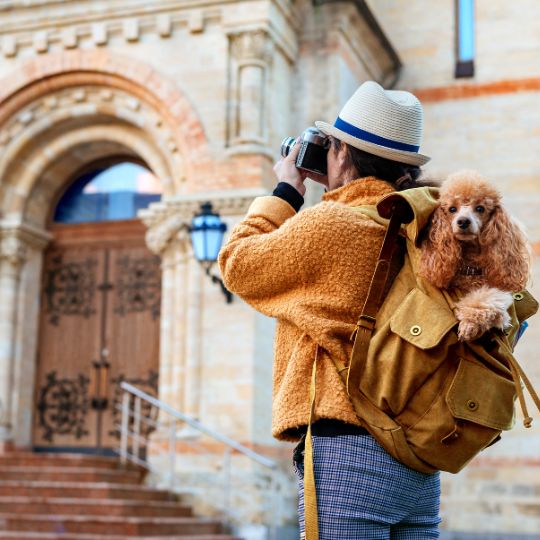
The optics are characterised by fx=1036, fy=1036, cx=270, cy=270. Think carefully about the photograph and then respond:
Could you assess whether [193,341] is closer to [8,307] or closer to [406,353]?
[8,307]

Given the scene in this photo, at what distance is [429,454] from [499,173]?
37.1ft

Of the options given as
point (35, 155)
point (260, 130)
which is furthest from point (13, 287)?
point (260, 130)

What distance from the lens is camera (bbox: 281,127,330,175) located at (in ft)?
8.73

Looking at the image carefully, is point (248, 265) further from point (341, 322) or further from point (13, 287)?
point (13, 287)

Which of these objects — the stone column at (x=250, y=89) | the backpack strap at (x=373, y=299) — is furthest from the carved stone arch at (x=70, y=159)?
the backpack strap at (x=373, y=299)

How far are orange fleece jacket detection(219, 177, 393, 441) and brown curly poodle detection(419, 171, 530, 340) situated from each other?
0.18 meters

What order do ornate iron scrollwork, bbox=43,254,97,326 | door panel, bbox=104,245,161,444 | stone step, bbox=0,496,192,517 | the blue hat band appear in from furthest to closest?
ornate iron scrollwork, bbox=43,254,97,326
door panel, bbox=104,245,161,444
stone step, bbox=0,496,192,517
the blue hat band

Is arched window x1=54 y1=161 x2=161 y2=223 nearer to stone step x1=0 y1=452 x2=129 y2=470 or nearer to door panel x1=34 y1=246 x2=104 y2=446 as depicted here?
door panel x1=34 y1=246 x2=104 y2=446

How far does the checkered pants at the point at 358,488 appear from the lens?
231cm

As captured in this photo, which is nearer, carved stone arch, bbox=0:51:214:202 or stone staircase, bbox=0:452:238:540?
stone staircase, bbox=0:452:238:540

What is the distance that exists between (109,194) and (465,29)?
528 cm

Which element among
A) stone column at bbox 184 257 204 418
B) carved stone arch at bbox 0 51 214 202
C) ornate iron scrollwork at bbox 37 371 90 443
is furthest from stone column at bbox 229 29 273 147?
ornate iron scrollwork at bbox 37 371 90 443

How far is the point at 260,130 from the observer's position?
1112cm

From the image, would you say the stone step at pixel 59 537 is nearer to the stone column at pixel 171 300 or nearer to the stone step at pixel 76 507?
the stone step at pixel 76 507
